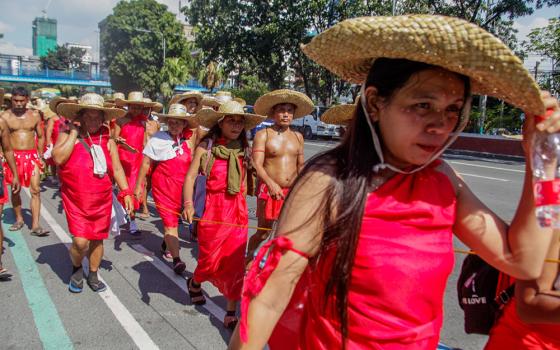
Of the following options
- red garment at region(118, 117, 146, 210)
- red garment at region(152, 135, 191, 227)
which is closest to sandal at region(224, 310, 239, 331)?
red garment at region(152, 135, 191, 227)

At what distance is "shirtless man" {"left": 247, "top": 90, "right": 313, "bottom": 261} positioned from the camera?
5188mm

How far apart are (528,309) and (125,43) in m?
63.5

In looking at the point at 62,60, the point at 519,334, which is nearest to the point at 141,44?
the point at 62,60

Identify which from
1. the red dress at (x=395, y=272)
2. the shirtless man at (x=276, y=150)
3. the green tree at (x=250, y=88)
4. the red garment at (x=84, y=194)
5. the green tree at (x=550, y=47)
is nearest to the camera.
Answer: the red dress at (x=395, y=272)

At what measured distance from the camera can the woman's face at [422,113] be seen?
148cm

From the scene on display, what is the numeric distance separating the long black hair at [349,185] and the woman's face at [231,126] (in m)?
3.07

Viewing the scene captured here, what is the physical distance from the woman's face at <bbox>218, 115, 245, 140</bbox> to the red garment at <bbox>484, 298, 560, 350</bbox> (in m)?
3.05

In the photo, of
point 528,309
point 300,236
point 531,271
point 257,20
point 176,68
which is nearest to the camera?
point 300,236

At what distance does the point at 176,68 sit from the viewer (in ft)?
164

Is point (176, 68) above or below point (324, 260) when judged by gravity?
above

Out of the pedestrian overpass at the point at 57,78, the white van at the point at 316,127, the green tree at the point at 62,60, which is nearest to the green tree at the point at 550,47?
the white van at the point at 316,127

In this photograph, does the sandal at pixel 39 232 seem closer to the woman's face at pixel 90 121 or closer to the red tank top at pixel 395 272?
the woman's face at pixel 90 121

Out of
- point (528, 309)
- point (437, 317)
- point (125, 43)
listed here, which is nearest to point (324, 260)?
point (437, 317)

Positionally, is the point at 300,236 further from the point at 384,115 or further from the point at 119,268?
the point at 119,268
